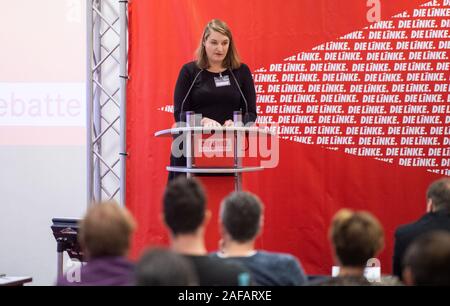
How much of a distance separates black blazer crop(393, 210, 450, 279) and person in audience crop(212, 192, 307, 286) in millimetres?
747

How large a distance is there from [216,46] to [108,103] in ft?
5.24

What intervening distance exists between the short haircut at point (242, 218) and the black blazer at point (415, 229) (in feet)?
2.81

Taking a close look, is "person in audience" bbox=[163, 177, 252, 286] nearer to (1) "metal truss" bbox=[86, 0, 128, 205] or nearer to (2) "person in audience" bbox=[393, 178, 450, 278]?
(2) "person in audience" bbox=[393, 178, 450, 278]

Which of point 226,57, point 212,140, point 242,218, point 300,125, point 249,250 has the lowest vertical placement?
point 249,250

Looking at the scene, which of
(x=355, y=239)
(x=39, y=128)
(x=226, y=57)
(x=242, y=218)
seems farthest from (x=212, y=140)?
(x=39, y=128)

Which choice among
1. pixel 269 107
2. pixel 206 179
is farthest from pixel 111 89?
pixel 206 179

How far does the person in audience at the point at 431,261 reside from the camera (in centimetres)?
168

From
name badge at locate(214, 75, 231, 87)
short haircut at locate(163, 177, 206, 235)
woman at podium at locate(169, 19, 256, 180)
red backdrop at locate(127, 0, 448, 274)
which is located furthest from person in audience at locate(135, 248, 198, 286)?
red backdrop at locate(127, 0, 448, 274)

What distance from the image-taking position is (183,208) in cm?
206

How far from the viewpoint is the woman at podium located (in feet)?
12.6

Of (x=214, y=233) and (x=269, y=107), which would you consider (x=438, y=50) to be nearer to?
(x=269, y=107)

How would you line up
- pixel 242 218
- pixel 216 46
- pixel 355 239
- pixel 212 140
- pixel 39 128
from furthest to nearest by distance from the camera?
1. pixel 39 128
2. pixel 216 46
3. pixel 212 140
4. pixel 242 218
5. pixel 355 239

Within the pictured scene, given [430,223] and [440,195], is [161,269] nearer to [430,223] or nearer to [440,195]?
[430,223]

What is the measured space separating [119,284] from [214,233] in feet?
5.31
